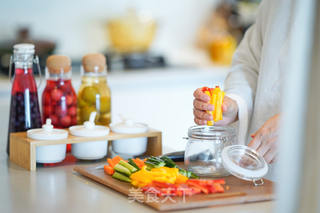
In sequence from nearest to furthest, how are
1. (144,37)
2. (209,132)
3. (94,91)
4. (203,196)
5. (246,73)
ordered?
(203,196) → (209,132) → (94,91) → (246,73) → (144,37)

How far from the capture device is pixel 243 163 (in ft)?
3.51

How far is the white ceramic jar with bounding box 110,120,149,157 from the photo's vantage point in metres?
1.38

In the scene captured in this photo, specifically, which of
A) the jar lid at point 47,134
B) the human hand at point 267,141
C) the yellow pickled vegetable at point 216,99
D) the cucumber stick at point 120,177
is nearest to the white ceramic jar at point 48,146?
the jar lid at point 47,134

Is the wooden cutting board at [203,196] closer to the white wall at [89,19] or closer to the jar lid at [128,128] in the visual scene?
the jar lid at [128,128]

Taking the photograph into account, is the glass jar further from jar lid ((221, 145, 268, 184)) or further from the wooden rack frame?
the wooden rack frame

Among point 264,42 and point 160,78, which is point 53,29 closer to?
point 160,78

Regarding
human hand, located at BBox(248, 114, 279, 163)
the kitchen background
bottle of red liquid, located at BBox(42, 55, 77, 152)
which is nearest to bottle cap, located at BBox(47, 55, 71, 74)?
bottle of red liquid, located at BBox(42, 55, 77, 152)

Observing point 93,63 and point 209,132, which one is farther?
point 93,63

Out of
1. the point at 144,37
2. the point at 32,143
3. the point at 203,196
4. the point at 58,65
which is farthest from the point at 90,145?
the point at 144,37

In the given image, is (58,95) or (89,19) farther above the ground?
(89,19)

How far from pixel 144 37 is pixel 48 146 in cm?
253

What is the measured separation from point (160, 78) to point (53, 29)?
859 mm

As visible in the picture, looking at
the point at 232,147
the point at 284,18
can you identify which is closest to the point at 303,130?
the point at 232,147

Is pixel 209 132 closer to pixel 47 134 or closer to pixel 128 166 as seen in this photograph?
pixel 128 166
